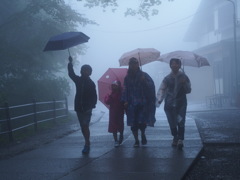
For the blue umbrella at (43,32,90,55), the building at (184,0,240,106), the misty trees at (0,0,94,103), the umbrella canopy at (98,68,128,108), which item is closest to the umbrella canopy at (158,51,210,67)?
the umbrella canopy at (98,68,128,108)

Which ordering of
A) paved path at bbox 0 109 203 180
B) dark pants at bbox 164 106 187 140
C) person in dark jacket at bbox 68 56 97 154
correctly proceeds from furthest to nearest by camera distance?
dark pants at bbox 164 106 187 140, person in dark jacket at bbox 68 56 97 154, paved path at bbox 0 109 203 180

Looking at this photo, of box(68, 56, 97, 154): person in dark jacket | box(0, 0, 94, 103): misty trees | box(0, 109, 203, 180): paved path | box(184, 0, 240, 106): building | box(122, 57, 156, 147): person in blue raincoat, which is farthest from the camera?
box(184, 0, 240, 106): building

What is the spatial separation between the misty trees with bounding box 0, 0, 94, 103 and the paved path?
27.5 ft

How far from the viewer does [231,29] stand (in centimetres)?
2959

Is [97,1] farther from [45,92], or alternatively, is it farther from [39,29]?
[45,92]

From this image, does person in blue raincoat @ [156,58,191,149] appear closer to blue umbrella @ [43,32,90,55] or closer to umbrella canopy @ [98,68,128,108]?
umbrella canopy @ [98,68,128,108]

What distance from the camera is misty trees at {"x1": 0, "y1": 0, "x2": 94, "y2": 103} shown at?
56.4 ft

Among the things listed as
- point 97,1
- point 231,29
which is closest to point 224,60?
point 231,29

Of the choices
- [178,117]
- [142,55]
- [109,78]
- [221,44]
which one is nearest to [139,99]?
[178,117]

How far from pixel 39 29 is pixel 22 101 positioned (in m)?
3.65

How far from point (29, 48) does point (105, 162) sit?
12109 mm

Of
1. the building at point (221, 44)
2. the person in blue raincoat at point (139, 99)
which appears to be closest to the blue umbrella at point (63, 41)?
the person in blue raincoat at point (139, 99)

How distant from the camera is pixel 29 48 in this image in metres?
17.9

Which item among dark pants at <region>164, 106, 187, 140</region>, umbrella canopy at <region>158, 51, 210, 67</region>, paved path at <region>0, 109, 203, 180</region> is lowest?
paved path at <region>0, 109, 203, 180</region>
